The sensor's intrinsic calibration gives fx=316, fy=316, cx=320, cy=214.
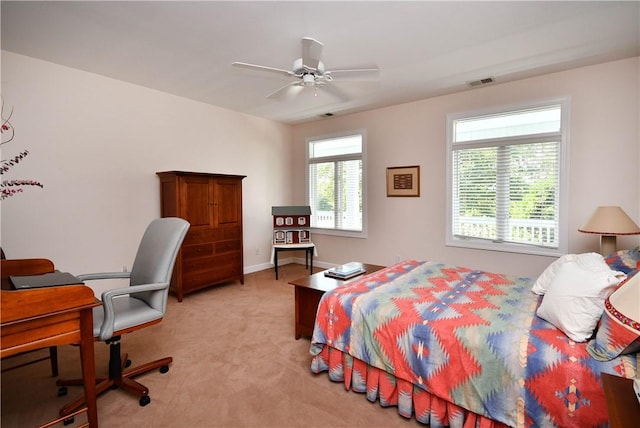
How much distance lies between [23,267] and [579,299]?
3192 mm

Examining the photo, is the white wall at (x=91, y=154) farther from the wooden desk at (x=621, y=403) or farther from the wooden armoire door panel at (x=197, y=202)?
the wooden desk at (x=621, y=403)

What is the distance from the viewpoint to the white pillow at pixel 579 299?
1.53m

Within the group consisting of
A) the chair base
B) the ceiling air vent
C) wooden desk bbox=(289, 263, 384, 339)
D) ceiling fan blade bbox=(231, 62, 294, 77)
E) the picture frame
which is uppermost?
the ceiling air vent

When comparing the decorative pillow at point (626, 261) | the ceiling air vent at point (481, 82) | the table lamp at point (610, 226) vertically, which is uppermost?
the ceiling air vent at point (481, 82)

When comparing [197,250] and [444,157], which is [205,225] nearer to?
[197,250]

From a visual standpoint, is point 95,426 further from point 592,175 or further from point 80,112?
point 592,175

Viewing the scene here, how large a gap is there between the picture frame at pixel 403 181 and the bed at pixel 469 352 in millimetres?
2260

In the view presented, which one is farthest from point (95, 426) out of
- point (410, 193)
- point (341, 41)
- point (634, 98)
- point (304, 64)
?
point (634, 98)

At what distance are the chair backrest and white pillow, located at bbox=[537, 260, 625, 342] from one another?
2.23 metres

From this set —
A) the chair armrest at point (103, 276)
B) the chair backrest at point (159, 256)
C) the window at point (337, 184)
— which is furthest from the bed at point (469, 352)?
the window at point (337, 184)

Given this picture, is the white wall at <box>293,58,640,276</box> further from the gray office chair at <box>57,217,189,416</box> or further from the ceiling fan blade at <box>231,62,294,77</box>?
the gray office chair at <box>57,217,189,416</box>

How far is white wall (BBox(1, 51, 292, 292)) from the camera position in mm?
3154

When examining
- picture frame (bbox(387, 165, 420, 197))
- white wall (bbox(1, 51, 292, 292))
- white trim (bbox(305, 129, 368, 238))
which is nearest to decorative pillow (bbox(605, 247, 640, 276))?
picture frame (bbox(387, 165, 420, 197))

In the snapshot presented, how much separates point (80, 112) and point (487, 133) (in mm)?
4802
